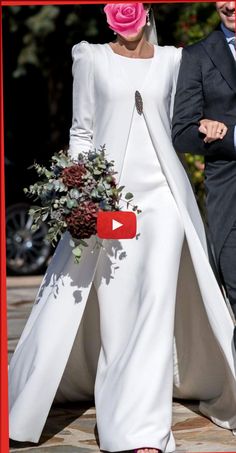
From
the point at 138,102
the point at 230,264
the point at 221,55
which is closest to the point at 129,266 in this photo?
the point at 230,264

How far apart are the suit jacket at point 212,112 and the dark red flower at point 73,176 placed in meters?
0.49

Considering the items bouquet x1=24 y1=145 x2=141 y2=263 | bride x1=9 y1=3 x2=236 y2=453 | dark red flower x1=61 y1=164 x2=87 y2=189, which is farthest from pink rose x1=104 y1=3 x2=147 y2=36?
dark red flower x1=61 y1=164 x2=87 y2=189

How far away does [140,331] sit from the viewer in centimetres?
505

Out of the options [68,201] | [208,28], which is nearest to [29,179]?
[208,28]

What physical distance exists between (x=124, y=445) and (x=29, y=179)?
9823 mm

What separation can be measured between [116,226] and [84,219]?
147 millimetres

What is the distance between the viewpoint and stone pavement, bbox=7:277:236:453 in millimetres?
5188

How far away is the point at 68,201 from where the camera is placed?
4.85 metres

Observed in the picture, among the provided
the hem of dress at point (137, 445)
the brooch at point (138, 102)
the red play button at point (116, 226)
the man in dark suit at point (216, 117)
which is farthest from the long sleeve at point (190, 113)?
the hem of dress at point (137, 445)

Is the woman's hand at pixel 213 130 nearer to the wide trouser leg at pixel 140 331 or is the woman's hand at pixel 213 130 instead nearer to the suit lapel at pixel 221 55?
the suit lapel at pixel 221 55

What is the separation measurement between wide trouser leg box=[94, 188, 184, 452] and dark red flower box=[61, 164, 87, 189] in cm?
40

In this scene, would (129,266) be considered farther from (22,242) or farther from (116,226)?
(22,242)

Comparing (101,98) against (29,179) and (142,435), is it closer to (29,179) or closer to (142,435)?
(142,435)

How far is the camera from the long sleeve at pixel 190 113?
5.01m
